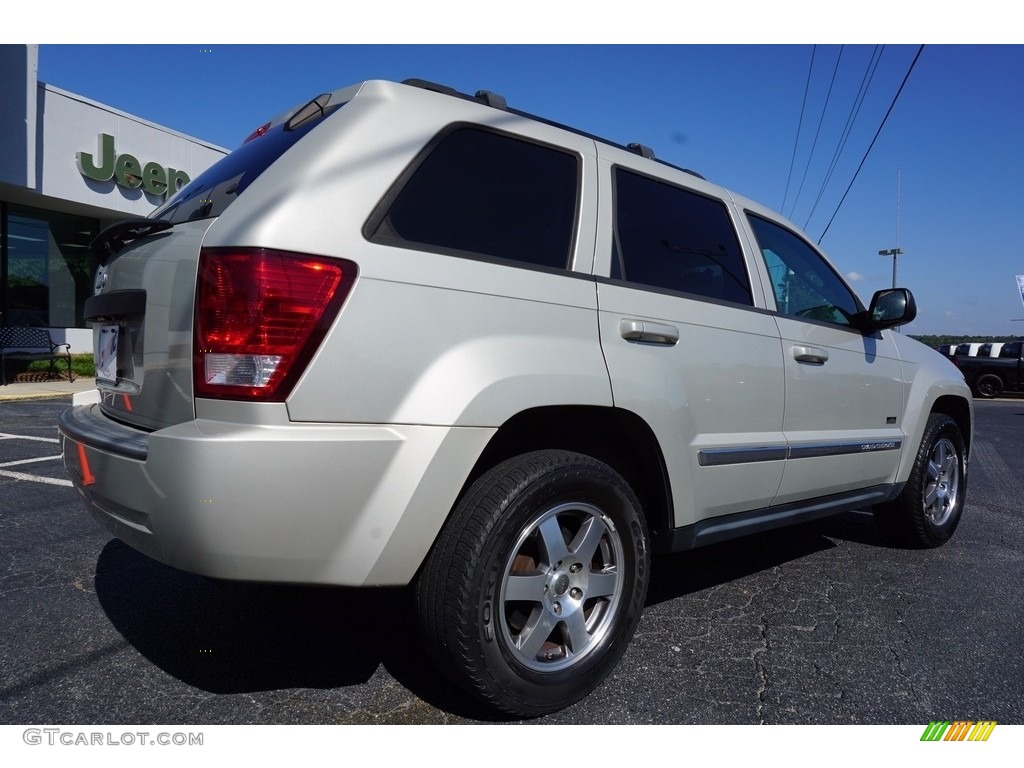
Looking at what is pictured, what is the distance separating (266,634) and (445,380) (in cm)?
145

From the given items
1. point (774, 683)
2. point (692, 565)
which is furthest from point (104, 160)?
point (774, 683)

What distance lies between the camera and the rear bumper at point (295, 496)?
1816 mm

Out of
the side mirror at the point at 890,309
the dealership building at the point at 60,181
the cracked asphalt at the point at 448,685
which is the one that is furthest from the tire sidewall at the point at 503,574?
the dealership building at the point at 60,181

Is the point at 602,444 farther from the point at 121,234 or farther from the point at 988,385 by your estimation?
the point at 988,385

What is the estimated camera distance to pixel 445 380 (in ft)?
6.61

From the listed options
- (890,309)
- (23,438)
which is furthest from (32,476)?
(890,309)

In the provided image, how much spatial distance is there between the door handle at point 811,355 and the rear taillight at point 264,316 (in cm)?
213

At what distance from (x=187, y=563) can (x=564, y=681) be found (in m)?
1.14

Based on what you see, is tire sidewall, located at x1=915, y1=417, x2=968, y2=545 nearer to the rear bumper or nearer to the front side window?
the front side window

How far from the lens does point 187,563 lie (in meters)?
1.92

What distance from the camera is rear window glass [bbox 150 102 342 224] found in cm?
221

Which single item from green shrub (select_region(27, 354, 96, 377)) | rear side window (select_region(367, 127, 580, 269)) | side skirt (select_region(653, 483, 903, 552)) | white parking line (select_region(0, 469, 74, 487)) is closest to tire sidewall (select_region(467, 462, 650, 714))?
side skirt (select_region(653, 483, 903, 552))

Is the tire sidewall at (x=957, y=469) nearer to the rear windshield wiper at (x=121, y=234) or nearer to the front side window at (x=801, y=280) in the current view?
the front side window at (x=801, y=280)

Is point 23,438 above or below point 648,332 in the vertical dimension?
below
